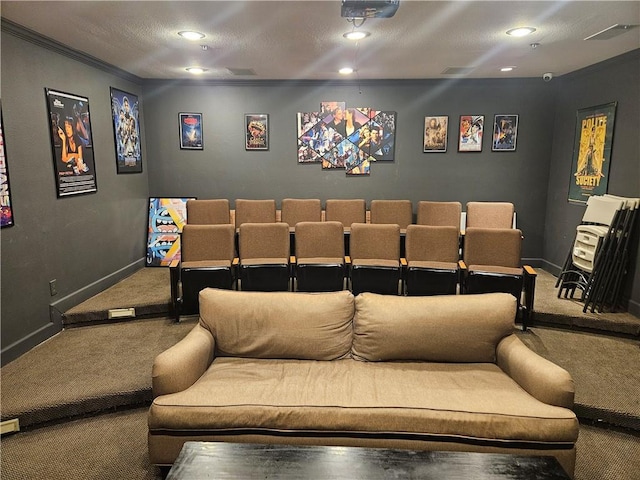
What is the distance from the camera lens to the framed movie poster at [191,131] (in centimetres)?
618

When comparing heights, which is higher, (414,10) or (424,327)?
(414,10)

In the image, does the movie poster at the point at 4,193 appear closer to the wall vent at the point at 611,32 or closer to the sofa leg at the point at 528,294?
the sofa leg at the point at 528,294

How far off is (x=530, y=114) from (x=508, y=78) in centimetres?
59

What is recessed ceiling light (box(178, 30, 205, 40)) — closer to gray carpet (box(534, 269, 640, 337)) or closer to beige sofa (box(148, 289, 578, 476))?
beige sofa (box(148, 289, 578, 476))

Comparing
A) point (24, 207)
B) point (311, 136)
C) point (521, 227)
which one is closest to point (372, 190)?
point (311, 136)

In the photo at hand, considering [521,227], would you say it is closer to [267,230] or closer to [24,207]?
[267,230]

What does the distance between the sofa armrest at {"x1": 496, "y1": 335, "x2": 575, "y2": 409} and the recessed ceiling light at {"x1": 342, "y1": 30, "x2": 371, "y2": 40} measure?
8.64ft

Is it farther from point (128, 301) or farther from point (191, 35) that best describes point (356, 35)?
point (128, 301)

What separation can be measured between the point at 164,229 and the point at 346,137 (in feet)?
9.63

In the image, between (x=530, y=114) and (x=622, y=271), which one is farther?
(x=530, y=114)

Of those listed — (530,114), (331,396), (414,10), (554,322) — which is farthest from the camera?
(530,114)

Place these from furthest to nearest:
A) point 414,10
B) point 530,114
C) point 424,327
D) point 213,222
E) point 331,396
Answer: point 530,114
point 213,222
point 414,10
point 424,327
point 331,396

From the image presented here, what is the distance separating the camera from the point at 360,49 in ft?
13.6

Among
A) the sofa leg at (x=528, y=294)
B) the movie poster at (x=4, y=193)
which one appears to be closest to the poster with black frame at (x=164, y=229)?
the movie poster at (x=4, y=193)
